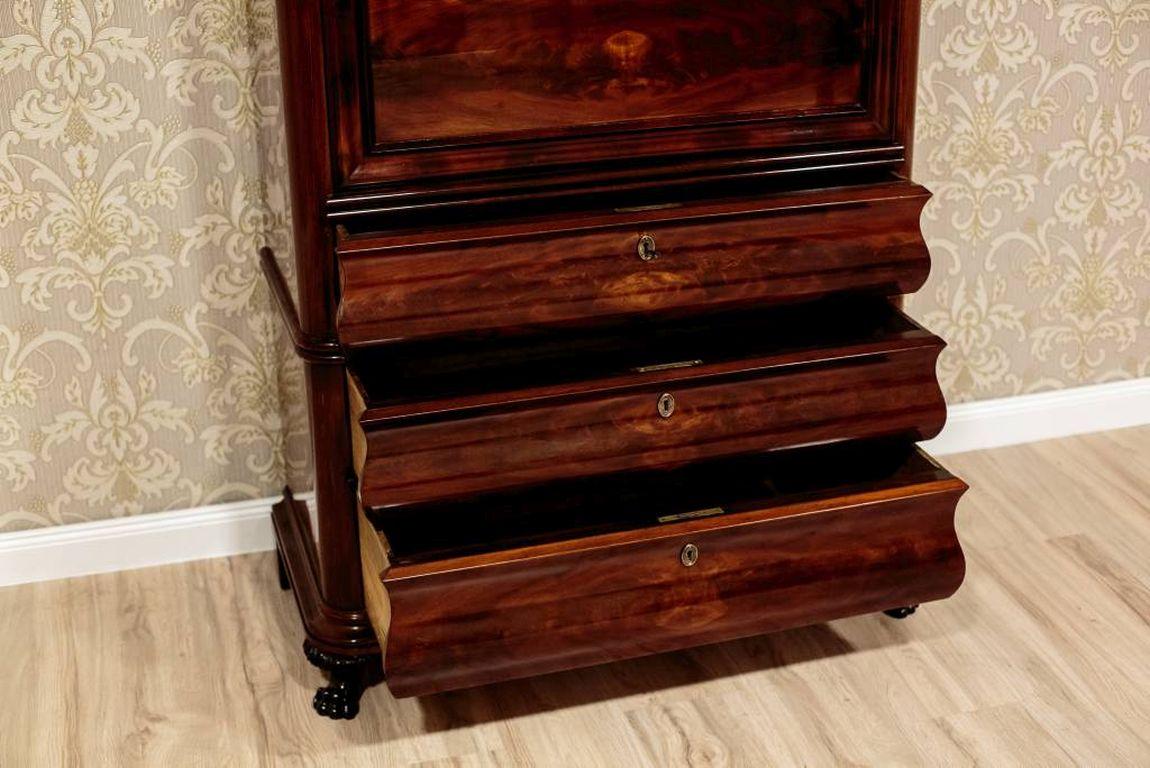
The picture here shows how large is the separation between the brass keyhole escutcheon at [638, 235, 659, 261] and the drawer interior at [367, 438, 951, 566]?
0.30m

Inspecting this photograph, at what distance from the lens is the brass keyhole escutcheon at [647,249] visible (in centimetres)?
181

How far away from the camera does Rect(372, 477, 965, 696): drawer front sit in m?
1.83

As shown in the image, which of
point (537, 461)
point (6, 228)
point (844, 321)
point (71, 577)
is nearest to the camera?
point (537, 461)

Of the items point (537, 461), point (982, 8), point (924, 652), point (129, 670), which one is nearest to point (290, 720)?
point (129, 670)

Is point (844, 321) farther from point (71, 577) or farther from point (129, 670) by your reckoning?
point (71, 577)

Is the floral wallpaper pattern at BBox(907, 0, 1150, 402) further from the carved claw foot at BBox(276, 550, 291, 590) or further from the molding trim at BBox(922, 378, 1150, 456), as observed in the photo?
the carved claw foot at BBox(276, 550, 291, 590)

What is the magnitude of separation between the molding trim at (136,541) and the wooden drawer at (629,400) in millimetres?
624

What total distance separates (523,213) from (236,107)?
0.58 m

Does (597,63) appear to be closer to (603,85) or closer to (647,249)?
(603,85)

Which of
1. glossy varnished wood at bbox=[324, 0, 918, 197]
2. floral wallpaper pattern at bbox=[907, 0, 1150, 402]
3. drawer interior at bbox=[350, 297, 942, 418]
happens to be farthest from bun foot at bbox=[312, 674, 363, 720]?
floral wallpaper pattern at bbox=[907, 0, 1150, 402]

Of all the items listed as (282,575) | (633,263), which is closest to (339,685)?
(282,575)

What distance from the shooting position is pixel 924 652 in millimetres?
2152

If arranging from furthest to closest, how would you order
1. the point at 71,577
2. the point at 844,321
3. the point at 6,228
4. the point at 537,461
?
the point at 71,577
the point at 6,228
the point at 844,321
the point at 537,461

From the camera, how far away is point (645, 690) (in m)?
2.07
